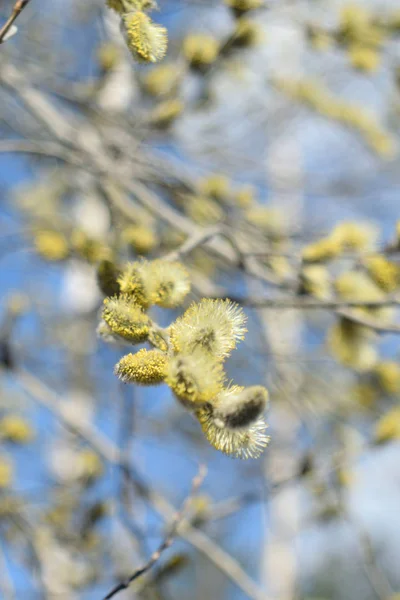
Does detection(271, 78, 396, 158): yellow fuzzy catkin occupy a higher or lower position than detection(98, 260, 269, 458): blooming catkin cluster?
lower

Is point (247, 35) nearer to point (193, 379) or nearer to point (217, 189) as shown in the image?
point (217, 189)

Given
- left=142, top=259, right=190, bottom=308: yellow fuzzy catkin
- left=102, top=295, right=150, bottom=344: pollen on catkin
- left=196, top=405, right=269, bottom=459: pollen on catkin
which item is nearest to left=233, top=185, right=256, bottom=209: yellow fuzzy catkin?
left=142, top=259, right=190, bottom=308: yellow fuzzy catkin

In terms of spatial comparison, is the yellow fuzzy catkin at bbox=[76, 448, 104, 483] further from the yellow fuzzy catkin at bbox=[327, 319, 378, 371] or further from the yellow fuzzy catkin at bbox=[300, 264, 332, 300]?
the yellow fuzzy catkin at bbox=[300, 264, 332, 300]

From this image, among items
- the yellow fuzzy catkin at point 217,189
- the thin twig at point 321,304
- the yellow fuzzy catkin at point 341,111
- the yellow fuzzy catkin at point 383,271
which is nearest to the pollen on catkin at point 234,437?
the thin twig at point 321,304

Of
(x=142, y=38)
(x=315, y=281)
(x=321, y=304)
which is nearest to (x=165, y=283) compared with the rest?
(x=142, y=38)

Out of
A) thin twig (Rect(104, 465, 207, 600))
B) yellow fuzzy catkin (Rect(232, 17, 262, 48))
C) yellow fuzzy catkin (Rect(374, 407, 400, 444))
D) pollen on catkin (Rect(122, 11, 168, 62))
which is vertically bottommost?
yellow fuzzy catkin (Rect(374, 407, 400, 444))

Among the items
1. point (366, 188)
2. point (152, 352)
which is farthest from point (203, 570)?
point (152, 352)

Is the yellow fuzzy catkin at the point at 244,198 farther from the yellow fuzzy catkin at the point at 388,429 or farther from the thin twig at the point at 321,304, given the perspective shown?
the yellow fuzzy catkin at the point at 388,429

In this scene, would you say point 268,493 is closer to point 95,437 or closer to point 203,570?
point 95,437
